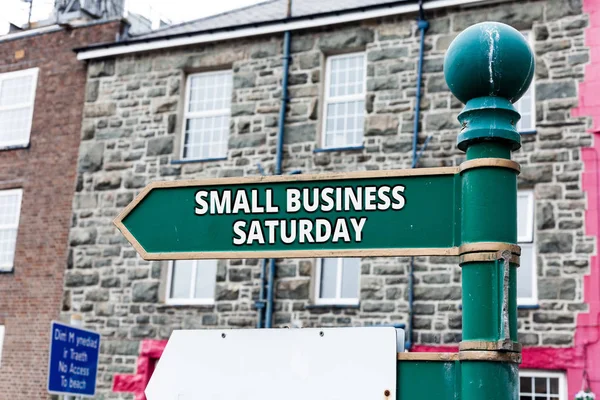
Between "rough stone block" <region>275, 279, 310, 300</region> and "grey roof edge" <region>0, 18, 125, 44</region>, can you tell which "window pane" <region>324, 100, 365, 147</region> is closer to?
"rough stone block" <region>275, 279, 310, 300</region>

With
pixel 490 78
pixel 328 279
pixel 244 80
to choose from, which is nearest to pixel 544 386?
pixel 328 279

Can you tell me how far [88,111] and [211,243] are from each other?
14.1m

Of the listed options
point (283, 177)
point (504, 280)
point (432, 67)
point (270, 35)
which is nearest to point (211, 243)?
point (283, 177)

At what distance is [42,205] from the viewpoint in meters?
16.7

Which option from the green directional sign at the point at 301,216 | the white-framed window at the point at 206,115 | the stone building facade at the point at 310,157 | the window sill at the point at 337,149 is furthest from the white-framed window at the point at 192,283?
the green directional sign at the point at 301,216

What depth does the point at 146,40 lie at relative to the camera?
16.2 meters

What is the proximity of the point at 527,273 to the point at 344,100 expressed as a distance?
4095 mm

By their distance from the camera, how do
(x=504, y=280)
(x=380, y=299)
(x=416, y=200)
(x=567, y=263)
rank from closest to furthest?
(x=504, y=280)
(x=416, y=200)
(x=567, y=263)
(x=380, y=299)

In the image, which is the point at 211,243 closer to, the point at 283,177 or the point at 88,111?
the point at 283,177

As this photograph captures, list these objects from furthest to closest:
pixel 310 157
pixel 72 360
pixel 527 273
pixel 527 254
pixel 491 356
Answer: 1. pixel 310 157
2. pixel 527 254
3. pixel 527 273
4. pixel 72 360
5. pixel 491 356

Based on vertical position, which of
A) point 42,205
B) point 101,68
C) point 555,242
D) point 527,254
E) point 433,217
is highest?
point 101,68

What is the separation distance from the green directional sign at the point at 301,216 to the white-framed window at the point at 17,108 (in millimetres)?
14985

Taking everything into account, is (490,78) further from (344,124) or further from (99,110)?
(99,110)

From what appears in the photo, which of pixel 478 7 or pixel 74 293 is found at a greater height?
pixel 478 7
